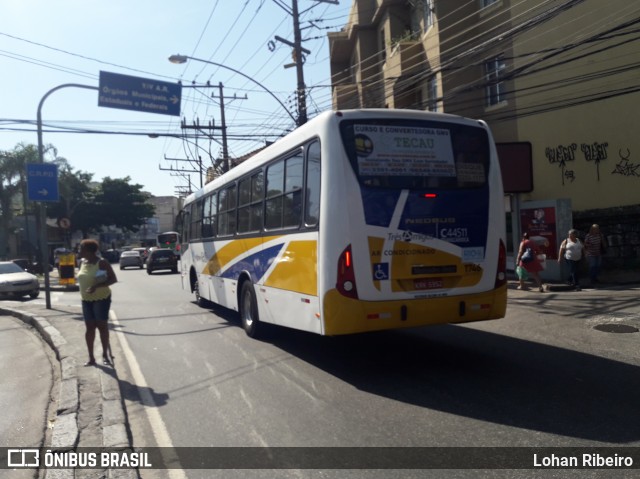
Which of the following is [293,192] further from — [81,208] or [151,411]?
[81,208]

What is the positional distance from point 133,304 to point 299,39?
10.1 m

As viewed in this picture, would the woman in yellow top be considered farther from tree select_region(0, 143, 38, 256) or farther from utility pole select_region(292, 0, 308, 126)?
tree select_region(0, 143, 38, 256)

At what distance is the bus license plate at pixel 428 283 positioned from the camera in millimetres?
6393

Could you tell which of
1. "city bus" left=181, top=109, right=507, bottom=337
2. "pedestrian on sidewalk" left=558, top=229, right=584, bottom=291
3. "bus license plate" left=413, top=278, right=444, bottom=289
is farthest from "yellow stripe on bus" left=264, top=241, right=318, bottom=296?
"pedestrian on sidewalk" left=558, top=229, right=584, bottom=291

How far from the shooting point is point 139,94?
16.8 metres

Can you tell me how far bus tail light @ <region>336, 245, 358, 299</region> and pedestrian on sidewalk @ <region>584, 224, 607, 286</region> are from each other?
9876mm

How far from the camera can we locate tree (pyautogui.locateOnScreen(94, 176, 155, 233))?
65.5 m

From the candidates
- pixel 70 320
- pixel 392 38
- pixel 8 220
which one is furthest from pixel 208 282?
pixel 8 220

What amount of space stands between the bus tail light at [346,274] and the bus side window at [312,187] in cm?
62

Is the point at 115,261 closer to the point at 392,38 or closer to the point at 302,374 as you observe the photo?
the point at 392,38

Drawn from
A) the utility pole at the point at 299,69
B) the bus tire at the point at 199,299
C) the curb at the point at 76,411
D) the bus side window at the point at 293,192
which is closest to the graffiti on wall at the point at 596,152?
the utility pole at the point at 299,69

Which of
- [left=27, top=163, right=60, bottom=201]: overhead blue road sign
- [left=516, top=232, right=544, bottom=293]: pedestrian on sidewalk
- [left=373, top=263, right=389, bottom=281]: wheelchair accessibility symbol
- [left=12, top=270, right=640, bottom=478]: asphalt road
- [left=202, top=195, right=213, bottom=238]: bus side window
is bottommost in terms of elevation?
[left=12, top=270, right=640, bottom=478]: asphalt road

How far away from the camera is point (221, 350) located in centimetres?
843

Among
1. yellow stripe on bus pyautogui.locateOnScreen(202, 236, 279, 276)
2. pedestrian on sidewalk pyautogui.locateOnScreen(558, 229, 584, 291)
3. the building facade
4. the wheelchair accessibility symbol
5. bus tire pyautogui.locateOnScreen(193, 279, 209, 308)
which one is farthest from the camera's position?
the building facade
